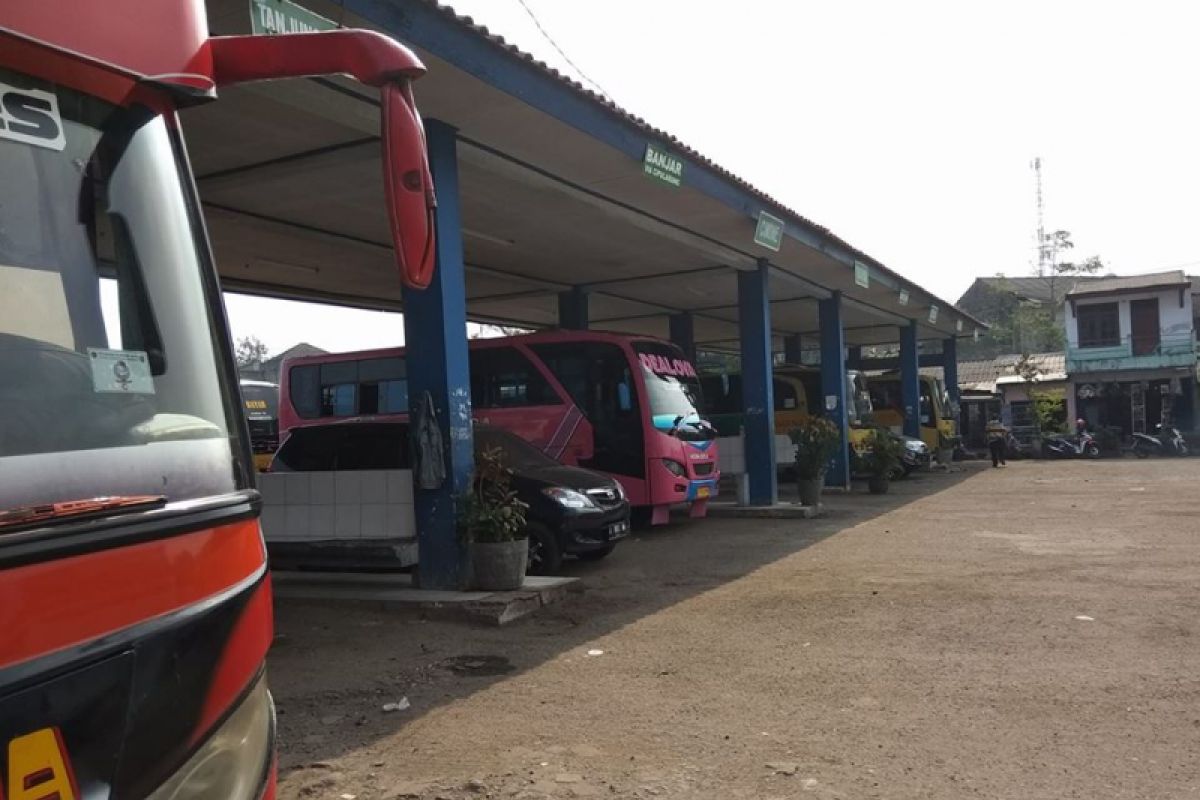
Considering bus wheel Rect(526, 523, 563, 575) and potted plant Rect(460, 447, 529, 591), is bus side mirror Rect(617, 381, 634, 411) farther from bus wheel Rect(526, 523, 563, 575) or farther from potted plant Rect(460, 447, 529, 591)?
potted plant Rect(460, 447, 529, 591)

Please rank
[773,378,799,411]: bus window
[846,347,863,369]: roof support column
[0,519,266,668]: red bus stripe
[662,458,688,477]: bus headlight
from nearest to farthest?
[0,519,266,668]: red bus stripe < [662,458,688,477]: bus headlight < [773,378,799,411]: bus window < [846,347,863,369]: roof support column

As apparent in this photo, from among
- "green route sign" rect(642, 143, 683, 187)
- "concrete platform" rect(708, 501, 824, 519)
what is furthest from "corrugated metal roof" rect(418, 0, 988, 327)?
"concrete platform" rect(708, 501, 824, 519)

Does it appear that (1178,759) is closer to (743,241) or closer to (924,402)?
(743,241)

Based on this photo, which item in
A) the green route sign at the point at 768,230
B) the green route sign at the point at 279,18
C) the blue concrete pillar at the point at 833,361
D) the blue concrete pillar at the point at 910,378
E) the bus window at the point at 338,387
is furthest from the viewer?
the blue concrete pillar at the point at 910,378

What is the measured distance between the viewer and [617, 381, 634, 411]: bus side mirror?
12363 mm

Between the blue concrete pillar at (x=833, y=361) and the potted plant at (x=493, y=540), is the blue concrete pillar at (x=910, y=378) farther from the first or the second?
the potted plant at (x=493, y=540)

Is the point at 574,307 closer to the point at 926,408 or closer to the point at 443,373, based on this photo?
the point at 443,373

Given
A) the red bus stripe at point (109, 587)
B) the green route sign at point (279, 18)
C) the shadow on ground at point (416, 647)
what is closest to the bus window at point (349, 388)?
the shadow on ground at point (416, 647)

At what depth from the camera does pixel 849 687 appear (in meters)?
5.26

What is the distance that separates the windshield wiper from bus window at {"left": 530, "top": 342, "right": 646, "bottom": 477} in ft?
34.7

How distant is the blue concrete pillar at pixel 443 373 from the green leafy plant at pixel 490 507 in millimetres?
111

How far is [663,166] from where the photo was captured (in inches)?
365

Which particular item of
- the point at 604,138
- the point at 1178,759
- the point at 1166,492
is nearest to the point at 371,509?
the point at 604,138

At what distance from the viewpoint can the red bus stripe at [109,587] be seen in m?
1.44
